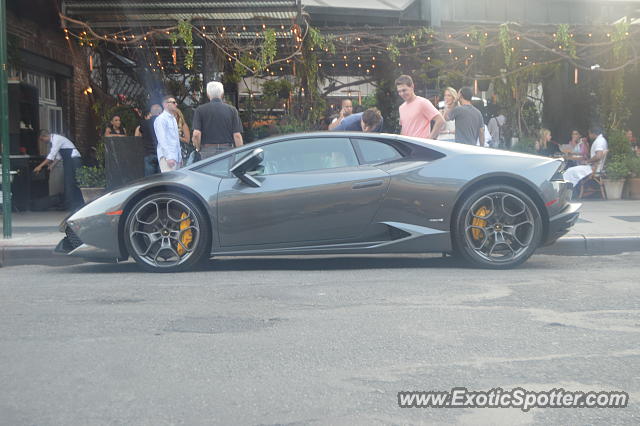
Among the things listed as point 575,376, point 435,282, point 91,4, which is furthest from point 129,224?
point 91,4

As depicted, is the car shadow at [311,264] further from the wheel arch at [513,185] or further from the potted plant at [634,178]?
the potted plant at [634,178]

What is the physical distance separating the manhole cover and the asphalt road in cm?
1

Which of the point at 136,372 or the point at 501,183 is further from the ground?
the point at 501,183

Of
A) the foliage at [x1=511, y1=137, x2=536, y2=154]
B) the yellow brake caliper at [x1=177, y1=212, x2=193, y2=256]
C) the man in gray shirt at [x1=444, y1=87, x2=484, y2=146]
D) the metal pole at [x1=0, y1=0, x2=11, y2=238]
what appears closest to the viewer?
the yellow brake caliper at [x1=177, y1=212, x2=193, y2=256]

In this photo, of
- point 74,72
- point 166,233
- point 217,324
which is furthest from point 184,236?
point 74,72

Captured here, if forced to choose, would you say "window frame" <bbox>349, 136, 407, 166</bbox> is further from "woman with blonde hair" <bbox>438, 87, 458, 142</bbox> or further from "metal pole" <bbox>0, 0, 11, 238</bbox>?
"metal pole" <bbox>0, 0, 11, 238</bbox>

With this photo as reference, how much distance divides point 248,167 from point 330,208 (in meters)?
0.80

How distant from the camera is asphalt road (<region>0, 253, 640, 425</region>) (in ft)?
12.2

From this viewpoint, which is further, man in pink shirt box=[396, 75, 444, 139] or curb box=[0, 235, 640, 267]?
man in pink shirt box=[396, 75, 444, 139]

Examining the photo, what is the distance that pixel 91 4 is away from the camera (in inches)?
545

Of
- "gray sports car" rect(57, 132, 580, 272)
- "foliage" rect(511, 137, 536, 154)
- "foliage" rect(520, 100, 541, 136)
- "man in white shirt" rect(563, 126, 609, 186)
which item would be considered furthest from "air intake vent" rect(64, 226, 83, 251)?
"foliage" rect(520, 100, 541, 136)

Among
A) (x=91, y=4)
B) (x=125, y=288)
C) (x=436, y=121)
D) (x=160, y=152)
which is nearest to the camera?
(x=125, y=288)

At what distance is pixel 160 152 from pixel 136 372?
687cm

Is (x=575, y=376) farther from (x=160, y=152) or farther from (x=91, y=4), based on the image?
(x=91, y=4)
